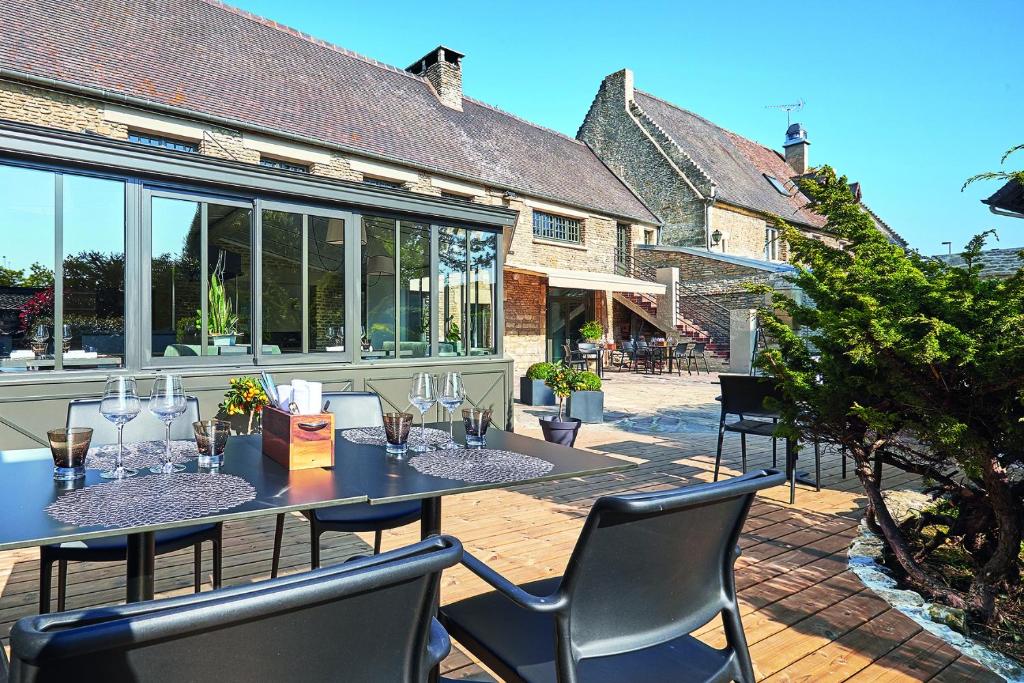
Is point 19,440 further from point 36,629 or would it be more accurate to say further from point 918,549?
point 918,549

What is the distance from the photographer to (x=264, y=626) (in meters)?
0.76

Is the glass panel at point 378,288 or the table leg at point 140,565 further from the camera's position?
the glass panel at point 378,288

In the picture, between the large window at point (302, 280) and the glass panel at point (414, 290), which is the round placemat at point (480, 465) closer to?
the large window at point (302, 280)

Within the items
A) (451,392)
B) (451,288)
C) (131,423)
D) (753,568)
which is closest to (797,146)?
(451,288)

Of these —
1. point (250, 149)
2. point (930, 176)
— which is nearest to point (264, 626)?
point (930, 176)

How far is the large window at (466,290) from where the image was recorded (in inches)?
263

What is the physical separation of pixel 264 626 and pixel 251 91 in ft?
38.5

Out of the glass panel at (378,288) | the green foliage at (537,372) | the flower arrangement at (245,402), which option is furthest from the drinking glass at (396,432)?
the green foliage at (537,372)

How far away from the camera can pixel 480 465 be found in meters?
1.93

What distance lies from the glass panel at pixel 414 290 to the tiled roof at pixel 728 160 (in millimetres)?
13992

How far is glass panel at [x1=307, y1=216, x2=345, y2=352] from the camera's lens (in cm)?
577

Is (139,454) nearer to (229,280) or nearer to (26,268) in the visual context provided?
(229,280)

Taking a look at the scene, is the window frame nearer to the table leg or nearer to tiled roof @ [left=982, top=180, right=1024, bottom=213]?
tiled roof @ [left=982, top=180, right=1024, bottom=213]

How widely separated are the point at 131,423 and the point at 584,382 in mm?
4765
